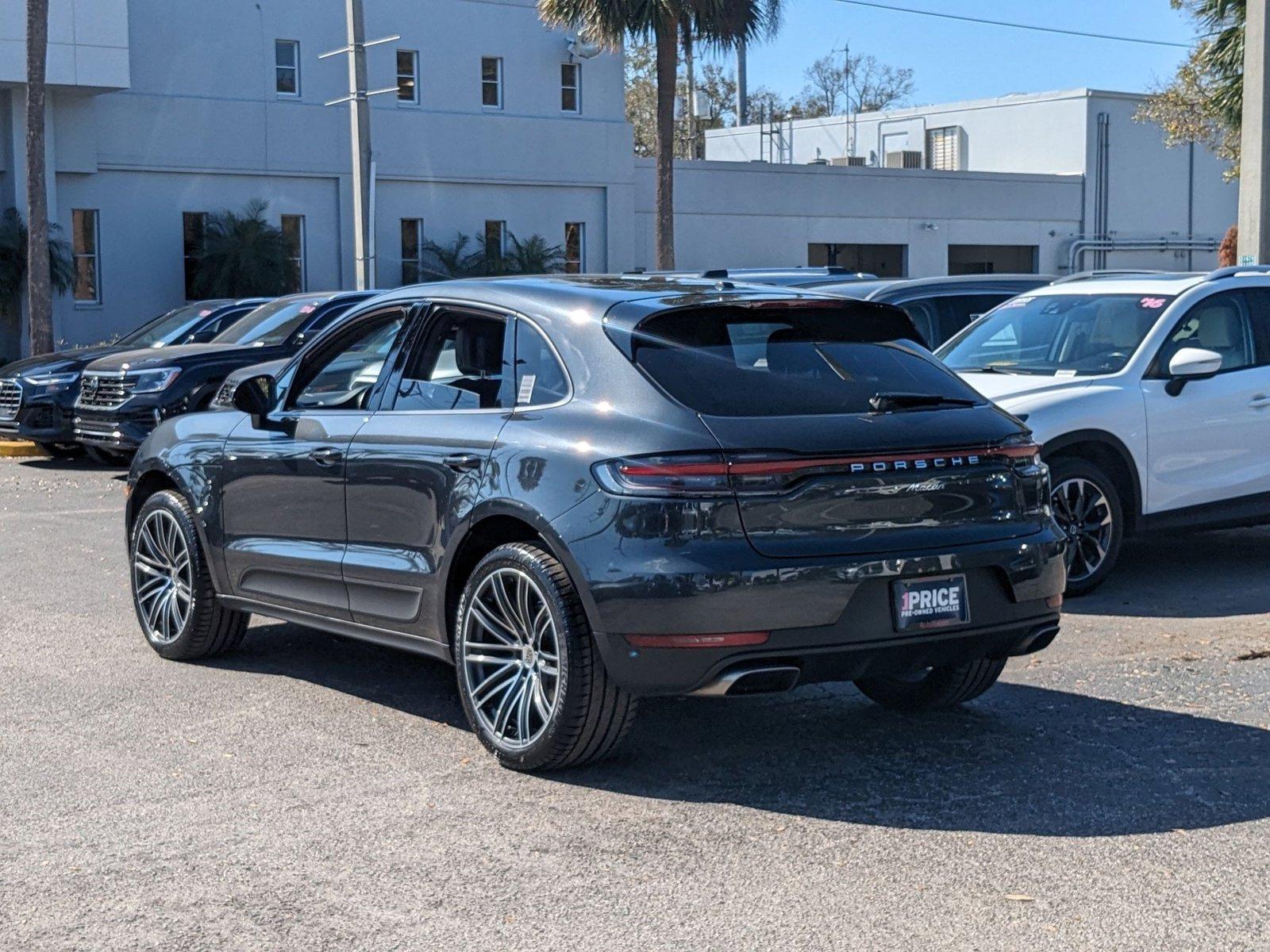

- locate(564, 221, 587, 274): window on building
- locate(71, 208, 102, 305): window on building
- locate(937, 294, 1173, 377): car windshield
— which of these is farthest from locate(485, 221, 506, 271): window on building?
locate(937, 294, 1173, 377): car windshield

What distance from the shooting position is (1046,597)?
20.0 ft

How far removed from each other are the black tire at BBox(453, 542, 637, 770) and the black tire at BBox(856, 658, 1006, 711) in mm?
1272

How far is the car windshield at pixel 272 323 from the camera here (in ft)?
55.0

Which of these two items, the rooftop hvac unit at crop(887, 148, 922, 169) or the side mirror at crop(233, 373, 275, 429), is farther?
the rooftop hvac unit at crop(887, 148, 922, 169)

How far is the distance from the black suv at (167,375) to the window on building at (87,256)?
49.4 feet

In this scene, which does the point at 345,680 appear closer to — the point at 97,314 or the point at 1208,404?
the point at 1208,404

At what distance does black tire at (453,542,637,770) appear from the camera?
5668 mm

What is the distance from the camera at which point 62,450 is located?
60.2 feet

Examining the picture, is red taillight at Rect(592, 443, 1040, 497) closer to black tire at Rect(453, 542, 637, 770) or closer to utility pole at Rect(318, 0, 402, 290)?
black tire at Rect(453, 542, 637, 770)

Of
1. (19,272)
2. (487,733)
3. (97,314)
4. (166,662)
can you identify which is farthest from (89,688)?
(97,314)

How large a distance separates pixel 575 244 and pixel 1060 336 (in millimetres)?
28452

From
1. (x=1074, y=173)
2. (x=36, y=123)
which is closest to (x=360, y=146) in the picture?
(x=36, y=123)

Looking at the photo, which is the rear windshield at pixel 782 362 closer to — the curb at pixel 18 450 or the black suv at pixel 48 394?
the black suv at pixel 48 394

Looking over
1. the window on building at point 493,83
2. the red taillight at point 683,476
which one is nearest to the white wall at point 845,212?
the window on building at point 493,83
